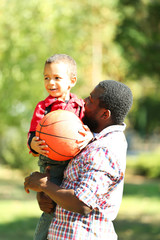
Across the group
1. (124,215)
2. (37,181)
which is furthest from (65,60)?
(124,215)

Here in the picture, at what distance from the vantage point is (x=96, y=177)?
7.86 feet

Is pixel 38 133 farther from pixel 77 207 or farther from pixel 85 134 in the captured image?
pixel 77 207

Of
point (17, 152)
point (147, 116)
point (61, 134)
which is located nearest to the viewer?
point (61, 134)

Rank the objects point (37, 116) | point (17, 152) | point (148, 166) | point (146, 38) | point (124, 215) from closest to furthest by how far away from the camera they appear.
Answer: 1. point (37, 116)
2. point (124, 215)
3. point (146, 38)
4. point (17, 152)
5. point (148, 166)

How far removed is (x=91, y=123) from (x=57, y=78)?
1.33 feet

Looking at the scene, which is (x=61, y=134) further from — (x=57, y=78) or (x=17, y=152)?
(x=17, y=152)

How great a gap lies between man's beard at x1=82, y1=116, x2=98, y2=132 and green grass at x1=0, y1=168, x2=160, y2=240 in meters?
6.43

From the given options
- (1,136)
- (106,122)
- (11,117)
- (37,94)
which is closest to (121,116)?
(106,122)

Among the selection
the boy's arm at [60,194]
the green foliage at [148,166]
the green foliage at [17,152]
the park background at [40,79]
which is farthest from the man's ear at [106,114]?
the green foliage at [148,166]

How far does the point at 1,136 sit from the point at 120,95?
66.4 ft

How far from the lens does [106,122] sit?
8.71 feet

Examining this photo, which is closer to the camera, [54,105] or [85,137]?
[85,137]

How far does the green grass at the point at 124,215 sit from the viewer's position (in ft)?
29.7

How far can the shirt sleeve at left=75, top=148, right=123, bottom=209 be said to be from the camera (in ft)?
7.84
